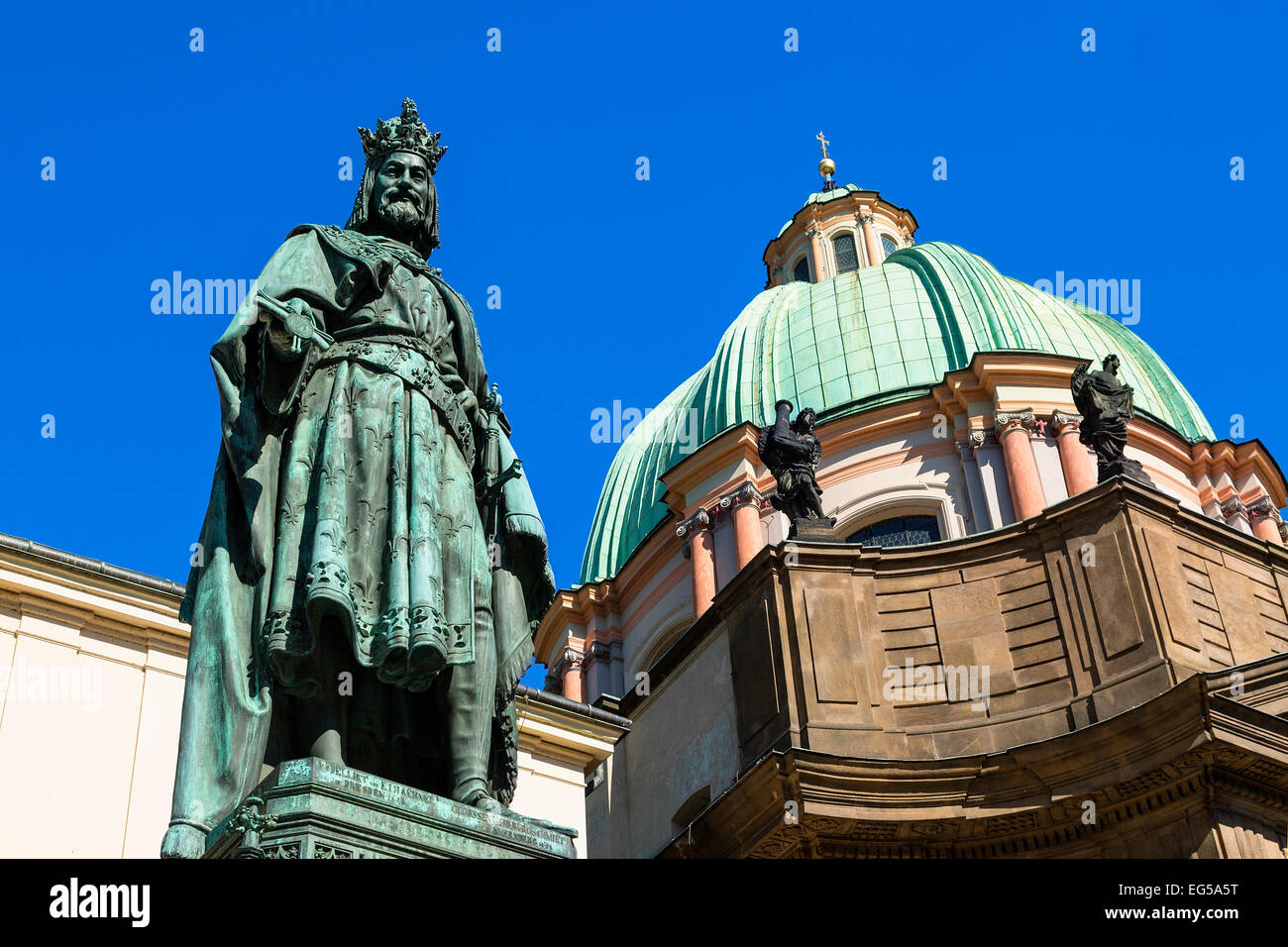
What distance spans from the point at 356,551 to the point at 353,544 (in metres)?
0.03

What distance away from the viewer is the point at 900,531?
28375 mm

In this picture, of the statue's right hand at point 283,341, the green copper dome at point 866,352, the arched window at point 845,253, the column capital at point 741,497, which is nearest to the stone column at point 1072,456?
the green copper dome at point 866,352

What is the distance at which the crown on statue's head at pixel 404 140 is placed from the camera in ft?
21.9

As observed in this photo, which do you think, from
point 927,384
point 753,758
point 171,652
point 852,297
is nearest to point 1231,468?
point 927,384

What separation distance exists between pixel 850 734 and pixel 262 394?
13.8 m

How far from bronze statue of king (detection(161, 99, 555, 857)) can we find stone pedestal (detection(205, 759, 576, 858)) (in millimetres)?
276

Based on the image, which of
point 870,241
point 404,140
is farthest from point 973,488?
point 404,140

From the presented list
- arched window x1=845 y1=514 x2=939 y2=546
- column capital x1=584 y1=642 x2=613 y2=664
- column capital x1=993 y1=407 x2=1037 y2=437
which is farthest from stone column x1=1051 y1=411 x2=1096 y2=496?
column capital x1=584 y1=642 x2=613 y2=664

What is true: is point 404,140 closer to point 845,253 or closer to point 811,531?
point 811,531

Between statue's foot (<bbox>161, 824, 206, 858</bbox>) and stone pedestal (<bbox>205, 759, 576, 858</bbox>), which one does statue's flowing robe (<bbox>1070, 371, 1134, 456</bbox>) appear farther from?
statue's foot (<bbox>161, 824, 206, 858</bbox>)

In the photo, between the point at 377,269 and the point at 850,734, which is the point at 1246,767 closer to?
the point at 850,734

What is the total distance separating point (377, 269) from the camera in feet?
20.1

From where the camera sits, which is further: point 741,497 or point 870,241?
point 870,241

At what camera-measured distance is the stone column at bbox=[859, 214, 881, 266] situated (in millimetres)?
37719
